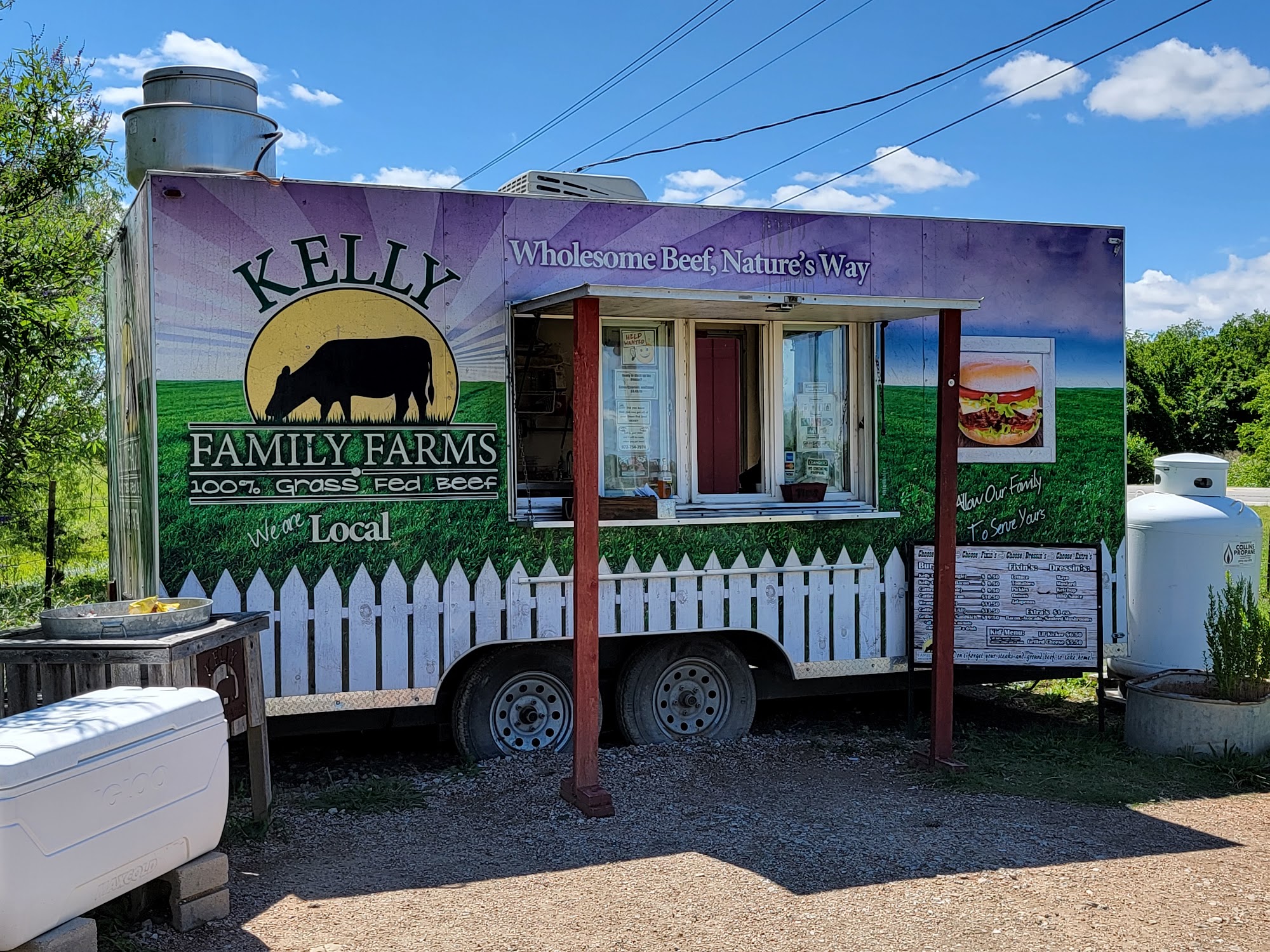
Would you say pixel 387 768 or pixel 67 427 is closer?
pixel 387 768

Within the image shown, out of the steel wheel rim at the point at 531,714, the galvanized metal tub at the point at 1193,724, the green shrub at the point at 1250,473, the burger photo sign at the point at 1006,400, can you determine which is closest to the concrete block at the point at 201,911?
the steel wheel rim at the point at 531,714

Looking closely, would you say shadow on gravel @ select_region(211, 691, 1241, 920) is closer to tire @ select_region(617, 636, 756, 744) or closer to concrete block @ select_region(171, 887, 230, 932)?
concrete block @ select_region(171, 887, 230, 932)

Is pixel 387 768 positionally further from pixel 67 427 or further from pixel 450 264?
pixel 67 427

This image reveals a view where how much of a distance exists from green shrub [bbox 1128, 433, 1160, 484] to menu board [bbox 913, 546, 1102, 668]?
108ft

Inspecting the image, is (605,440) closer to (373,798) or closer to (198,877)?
(373,798)

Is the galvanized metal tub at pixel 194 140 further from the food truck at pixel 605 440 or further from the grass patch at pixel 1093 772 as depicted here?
the grass patch at pixel 1093 772

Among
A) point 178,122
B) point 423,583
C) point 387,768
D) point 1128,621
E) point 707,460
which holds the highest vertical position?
point 178,122

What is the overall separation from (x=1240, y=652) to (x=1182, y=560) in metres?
1.14

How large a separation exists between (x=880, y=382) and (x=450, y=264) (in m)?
2.72

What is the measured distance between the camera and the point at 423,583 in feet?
20.9

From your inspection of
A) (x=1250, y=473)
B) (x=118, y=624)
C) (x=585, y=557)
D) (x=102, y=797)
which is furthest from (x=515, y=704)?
(x=1250, y=473)

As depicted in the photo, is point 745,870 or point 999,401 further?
point 999,401

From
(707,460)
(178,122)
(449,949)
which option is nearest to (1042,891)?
(449,949)

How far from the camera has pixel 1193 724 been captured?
6.70 m
